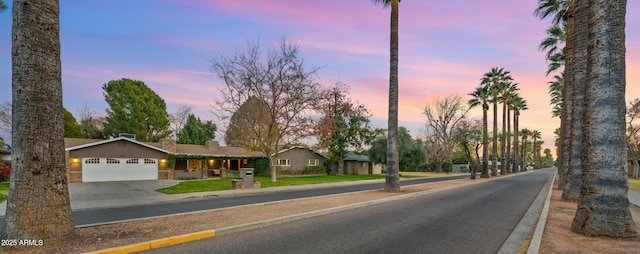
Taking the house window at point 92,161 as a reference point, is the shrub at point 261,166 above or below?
below

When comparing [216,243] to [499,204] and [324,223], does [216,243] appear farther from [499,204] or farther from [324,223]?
[499,204]

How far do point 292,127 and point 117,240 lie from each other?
785 inches

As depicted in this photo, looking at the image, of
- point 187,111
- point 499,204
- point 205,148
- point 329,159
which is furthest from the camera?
point 187,111

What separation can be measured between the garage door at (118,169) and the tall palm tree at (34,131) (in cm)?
2415

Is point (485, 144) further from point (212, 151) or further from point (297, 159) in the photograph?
point (212, 151)

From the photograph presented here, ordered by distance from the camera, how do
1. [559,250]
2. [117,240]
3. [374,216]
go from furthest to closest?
[374,216]
[117,240]
[559,250]

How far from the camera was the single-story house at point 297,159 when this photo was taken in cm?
3850

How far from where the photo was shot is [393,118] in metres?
17.9

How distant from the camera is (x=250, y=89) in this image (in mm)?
25391

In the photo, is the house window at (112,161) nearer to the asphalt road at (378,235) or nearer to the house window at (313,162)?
the house window at (313,162)

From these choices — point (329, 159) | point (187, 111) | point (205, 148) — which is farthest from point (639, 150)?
point (187, 111)

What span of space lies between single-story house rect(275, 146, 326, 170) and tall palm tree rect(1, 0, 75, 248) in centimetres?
3115

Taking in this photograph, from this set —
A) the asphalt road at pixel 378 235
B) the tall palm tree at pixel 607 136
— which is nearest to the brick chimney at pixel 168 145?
the asphalt road at pixel 378 235

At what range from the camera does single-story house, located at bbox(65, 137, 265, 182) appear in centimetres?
2555
